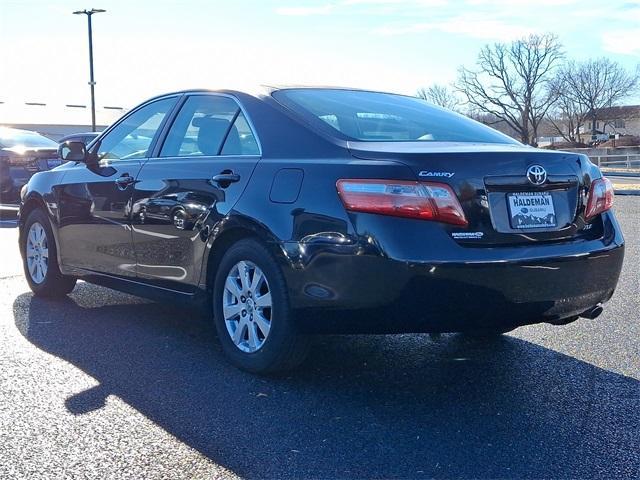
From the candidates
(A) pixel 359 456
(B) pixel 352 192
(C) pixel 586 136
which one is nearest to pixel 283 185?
(B) pixel 352 192

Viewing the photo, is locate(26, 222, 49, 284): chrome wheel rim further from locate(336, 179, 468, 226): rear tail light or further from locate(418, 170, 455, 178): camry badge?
locate(418, 170, 455, 178): camry badge

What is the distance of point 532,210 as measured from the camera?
3986 millimetres

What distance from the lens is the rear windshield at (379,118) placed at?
4516mm

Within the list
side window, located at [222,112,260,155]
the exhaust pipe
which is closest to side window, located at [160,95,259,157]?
side window, located at [222,112,260,155]

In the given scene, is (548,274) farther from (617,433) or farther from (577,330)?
(577,330)

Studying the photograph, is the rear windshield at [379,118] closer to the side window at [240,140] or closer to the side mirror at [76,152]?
the side window at [240,140]

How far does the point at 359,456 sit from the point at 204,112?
2.56 m

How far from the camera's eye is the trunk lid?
3.82 m

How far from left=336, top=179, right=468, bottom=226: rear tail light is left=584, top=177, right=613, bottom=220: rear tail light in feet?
2.80

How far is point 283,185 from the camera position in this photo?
421 centimetres

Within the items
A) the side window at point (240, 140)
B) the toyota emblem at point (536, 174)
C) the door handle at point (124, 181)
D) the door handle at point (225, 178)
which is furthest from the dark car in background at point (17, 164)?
the toyota emblem at point (536, 174)

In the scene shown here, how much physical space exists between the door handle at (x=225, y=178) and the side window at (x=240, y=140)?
0.15m

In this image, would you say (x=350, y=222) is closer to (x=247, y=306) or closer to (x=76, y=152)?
(x=247, y=306)

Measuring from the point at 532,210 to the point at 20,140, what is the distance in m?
10.9
